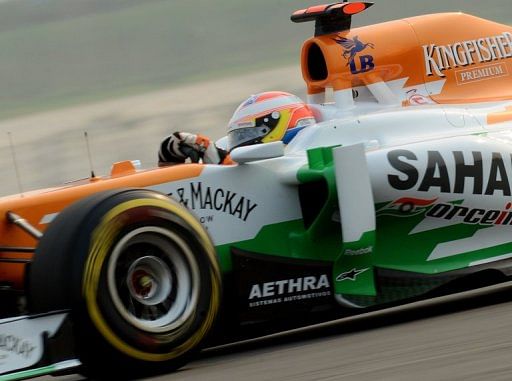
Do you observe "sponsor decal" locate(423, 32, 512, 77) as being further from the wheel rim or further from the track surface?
the wheel rim

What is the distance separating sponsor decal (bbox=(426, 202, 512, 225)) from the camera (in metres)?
6.50

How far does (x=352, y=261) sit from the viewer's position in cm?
619

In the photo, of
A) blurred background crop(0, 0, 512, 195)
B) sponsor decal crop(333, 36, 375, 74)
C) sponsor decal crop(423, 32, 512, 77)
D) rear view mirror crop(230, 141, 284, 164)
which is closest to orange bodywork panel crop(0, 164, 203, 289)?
rear view mirror crop(230, 141, 284, 164)

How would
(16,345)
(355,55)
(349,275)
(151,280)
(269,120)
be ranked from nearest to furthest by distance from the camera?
(16,345)
(151,280)
(349,275)
(269,120)
(355,55)

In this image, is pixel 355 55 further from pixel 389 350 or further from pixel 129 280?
pixel 389 350

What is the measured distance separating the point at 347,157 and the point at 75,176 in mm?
8912

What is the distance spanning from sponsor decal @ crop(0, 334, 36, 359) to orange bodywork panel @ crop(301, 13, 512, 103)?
2977 millimetres

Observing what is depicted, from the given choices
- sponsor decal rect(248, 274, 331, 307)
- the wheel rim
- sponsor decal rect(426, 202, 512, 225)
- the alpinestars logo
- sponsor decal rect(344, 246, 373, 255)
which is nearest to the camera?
the wheel rim

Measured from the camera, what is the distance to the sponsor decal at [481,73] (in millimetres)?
7438

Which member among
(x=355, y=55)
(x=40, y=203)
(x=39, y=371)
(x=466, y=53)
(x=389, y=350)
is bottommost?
(x=389, y=350)

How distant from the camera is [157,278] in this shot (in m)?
5.43

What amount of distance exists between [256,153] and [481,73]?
212 cm

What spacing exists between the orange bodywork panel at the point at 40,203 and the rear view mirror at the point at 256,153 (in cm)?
20

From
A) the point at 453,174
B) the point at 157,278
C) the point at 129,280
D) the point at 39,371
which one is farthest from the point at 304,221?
the point at 39,371
